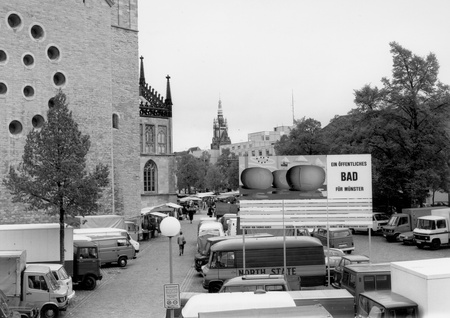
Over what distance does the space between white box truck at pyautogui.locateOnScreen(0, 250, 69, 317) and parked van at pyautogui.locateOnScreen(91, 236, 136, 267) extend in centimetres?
892

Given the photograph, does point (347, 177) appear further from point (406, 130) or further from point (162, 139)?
point (162, 139)

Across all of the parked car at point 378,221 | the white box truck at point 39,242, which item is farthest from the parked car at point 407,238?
the white box truck at point 39,242

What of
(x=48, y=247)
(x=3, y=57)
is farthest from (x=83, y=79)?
(x=48, y=247)

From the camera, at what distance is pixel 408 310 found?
10008 mm

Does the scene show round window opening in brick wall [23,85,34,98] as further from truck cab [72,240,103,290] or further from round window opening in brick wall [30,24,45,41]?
truck cab [72,240,103,290]

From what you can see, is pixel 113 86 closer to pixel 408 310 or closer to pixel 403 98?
pixel 403 98

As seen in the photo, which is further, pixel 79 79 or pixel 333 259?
pixel 79 79

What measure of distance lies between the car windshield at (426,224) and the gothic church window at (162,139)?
31.2 meters

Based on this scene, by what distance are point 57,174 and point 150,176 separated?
112 ft

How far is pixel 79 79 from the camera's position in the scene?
32.4m

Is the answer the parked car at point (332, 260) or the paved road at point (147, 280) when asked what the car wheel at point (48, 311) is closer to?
the paved road at point (147, 280)

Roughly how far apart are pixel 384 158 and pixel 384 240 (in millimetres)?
6539

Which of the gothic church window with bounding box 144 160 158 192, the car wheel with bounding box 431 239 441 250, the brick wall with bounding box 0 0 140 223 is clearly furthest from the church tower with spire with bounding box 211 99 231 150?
the car wheel with bounding box 431 239 441 250

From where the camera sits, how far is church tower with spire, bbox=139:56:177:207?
178 ft
